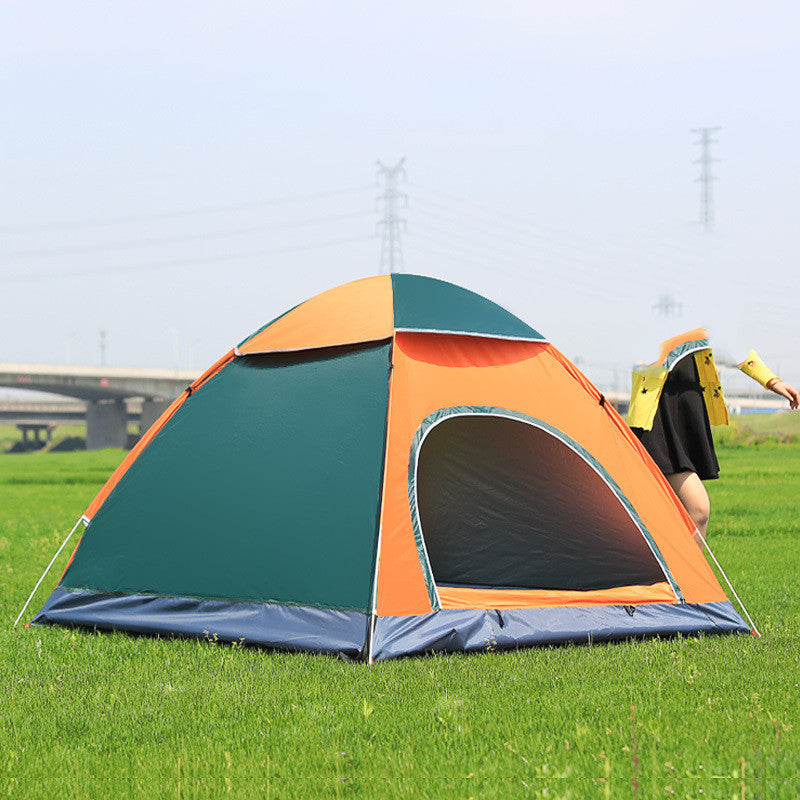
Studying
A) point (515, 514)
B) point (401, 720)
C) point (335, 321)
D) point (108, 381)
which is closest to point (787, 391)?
point (515, 514)

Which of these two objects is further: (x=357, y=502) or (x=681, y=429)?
(x=681, y=429)

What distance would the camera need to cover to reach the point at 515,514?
788 cm

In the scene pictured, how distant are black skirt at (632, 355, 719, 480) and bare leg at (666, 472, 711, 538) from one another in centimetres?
5

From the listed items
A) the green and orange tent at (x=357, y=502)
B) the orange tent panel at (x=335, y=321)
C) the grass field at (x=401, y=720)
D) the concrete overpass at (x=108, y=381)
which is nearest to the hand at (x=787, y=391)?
the green and orange tent at (x=357, y=502)

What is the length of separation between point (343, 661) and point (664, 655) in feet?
5.68

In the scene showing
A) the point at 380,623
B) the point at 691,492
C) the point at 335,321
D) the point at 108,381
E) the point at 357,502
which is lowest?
the point at 108,381

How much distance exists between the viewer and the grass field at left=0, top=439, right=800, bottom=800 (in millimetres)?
3641

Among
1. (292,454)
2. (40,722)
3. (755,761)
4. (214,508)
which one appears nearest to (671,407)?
(292,454)

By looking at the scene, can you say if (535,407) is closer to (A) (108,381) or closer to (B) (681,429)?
(B) (681,429)

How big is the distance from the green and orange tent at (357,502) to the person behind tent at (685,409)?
0.33m

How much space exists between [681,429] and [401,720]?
3449 mm

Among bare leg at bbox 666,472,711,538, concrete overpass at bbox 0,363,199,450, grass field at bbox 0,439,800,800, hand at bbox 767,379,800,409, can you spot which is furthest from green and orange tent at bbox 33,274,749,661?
concrete overpass at bbox 0,363,199,450

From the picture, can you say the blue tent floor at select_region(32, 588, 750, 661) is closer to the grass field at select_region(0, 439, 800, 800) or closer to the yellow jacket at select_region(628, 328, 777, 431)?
the grass field at select_region(0, 439, 800, 800)

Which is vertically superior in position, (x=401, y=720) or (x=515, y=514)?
(x=401, y=720)
